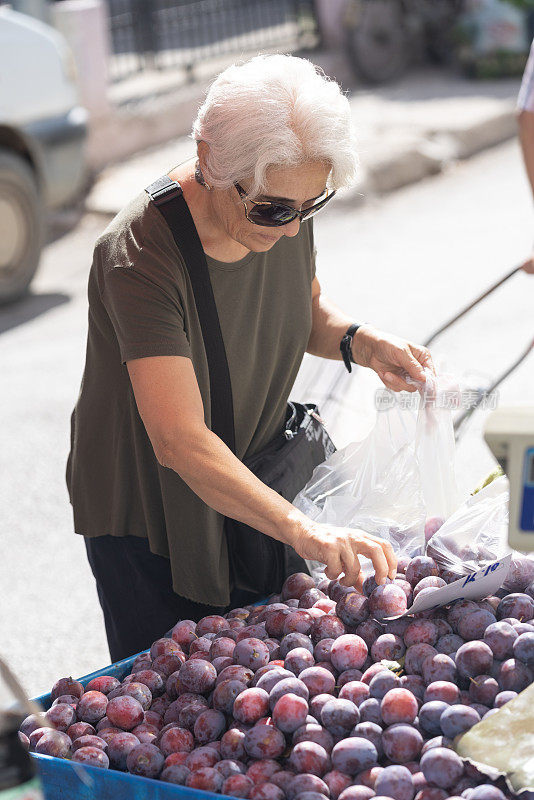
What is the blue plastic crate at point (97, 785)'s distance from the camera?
145 centimetres

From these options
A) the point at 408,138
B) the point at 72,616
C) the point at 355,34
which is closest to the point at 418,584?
the point at 72,616

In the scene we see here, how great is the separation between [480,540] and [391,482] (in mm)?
301

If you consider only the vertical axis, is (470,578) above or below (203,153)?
below

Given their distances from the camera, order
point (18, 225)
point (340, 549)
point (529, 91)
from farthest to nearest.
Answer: point (18, 225) < point (529, 91) < point (340, 549)

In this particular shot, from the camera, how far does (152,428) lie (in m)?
1.79

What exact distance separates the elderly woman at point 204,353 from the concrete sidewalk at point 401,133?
18.2ft

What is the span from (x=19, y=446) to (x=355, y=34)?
7.28m

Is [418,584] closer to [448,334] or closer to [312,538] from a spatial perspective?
[312,538]

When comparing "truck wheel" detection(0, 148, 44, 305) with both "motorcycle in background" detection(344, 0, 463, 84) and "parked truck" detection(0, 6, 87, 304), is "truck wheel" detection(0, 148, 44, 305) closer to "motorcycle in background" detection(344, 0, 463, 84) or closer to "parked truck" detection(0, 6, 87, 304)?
"parked truck" detection(0, 6, 87, 304)

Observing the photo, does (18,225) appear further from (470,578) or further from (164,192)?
(470,578)

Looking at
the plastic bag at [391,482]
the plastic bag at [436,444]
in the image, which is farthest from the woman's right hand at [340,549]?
the plastic bag at [436,444]

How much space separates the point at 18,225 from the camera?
6.17 meters

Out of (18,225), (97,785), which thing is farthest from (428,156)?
(97,785)

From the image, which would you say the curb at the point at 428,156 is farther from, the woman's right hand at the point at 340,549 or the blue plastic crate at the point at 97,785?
the blue plastic crate at the point at 97,785
